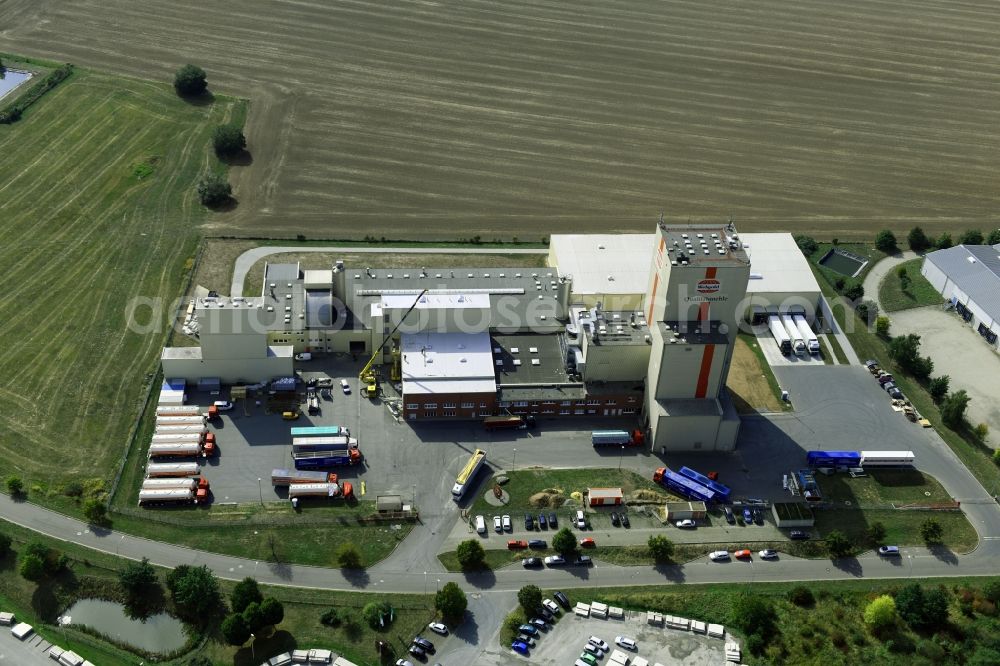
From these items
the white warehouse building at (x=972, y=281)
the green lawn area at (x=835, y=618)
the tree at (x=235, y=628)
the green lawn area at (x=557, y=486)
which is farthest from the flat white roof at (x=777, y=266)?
the tree at (x=235, y=628)

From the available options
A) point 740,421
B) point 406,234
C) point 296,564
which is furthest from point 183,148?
point 740,421

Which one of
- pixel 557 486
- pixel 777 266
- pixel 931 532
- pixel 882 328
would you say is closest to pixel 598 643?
pixel 557 486

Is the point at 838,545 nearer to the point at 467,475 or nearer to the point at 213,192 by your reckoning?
→ the point at 467,475

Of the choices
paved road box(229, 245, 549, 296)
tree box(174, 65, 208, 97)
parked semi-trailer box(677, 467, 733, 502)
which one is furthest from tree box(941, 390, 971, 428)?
tree box(174, 65, 208, 97)

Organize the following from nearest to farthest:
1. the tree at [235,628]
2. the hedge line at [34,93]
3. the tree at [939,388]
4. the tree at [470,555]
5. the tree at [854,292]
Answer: the tree at [235,628] < the tree at [470,555] < the tree at [939,388] < the tree at [854,292] < the hedge line at [34,93]

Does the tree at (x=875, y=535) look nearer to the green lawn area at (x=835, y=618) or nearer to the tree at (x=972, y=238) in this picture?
the green lawn area at (x=835, y=618)

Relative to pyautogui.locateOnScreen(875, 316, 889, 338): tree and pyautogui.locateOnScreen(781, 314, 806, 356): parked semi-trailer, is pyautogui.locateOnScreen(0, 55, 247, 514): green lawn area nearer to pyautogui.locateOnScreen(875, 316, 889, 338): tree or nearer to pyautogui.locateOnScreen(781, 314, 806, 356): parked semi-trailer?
pyautogui.locateOnScreen(781, 314, 806, 356): parked semi-trailer

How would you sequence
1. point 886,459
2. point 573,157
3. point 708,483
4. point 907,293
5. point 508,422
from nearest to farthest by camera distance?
1. point 708,483
2. point 886,459
3. point 508,422
4. point 907,293
5. point 573,157

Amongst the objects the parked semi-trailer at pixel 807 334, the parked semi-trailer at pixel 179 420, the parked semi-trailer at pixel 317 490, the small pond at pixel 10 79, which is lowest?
the parked semi-trailer at pixel 317 490
